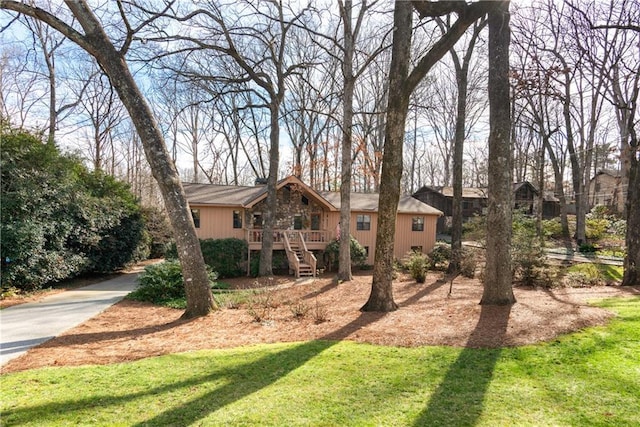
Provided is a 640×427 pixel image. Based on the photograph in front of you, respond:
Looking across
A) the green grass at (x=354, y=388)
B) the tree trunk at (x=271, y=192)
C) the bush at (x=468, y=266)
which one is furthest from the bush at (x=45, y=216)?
the bush at (x=468, y=266)

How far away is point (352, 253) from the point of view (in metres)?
17.3

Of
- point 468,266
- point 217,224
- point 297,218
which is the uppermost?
point 297,218

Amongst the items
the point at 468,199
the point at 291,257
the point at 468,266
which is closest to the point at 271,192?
the point at 291,257

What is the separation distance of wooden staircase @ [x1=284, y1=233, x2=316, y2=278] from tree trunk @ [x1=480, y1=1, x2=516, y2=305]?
32.2 ft

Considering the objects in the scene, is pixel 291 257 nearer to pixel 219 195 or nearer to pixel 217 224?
pixel 217 224

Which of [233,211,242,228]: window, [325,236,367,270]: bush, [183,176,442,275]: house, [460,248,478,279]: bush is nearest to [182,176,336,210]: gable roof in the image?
[183,176,442,275]: house

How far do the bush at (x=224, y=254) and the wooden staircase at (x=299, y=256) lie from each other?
221 centimetres

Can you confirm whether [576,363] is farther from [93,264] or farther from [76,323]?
[93,264]

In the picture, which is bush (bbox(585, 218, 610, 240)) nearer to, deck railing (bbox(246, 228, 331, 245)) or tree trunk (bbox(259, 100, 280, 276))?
deck railing (bbox(246, 228, 331, 245))

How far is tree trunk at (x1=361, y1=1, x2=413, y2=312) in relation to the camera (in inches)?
264

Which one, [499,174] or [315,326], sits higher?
[499,174]

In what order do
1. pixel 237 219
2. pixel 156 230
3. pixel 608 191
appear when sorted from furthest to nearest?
pixel 608 191 → pixel 156 230 → pixel 237 219

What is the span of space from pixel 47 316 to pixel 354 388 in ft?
24.6

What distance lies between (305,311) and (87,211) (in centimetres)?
945
